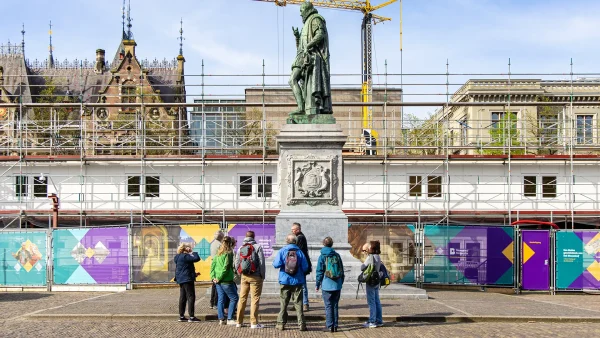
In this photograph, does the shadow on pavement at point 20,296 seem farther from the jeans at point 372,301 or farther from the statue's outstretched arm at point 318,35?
the jeans at point 372,301

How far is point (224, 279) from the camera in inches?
570

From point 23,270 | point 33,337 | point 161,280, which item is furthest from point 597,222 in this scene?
point 33,337

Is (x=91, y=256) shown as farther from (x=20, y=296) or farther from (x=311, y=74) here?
(x=311, y=74)

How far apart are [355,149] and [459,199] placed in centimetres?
975

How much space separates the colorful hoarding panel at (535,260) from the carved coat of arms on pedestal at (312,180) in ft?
24.8

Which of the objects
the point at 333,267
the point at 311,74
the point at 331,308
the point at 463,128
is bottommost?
the point at 331,308

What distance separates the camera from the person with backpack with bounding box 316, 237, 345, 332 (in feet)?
45.3

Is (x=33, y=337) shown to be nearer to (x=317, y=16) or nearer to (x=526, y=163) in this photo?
(x=317, y=16)

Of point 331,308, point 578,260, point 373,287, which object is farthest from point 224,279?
point 578,260

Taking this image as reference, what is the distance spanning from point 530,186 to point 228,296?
22484mm

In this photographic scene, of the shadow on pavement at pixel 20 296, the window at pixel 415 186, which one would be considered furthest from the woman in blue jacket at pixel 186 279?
the window at pixel 415 186

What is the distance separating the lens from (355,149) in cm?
4253

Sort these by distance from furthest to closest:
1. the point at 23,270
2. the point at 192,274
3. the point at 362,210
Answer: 1. the point at 362,210
2. the point at 23,270
3. the point at 192,274

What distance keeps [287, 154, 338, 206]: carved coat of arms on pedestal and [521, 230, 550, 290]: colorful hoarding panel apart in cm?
755
